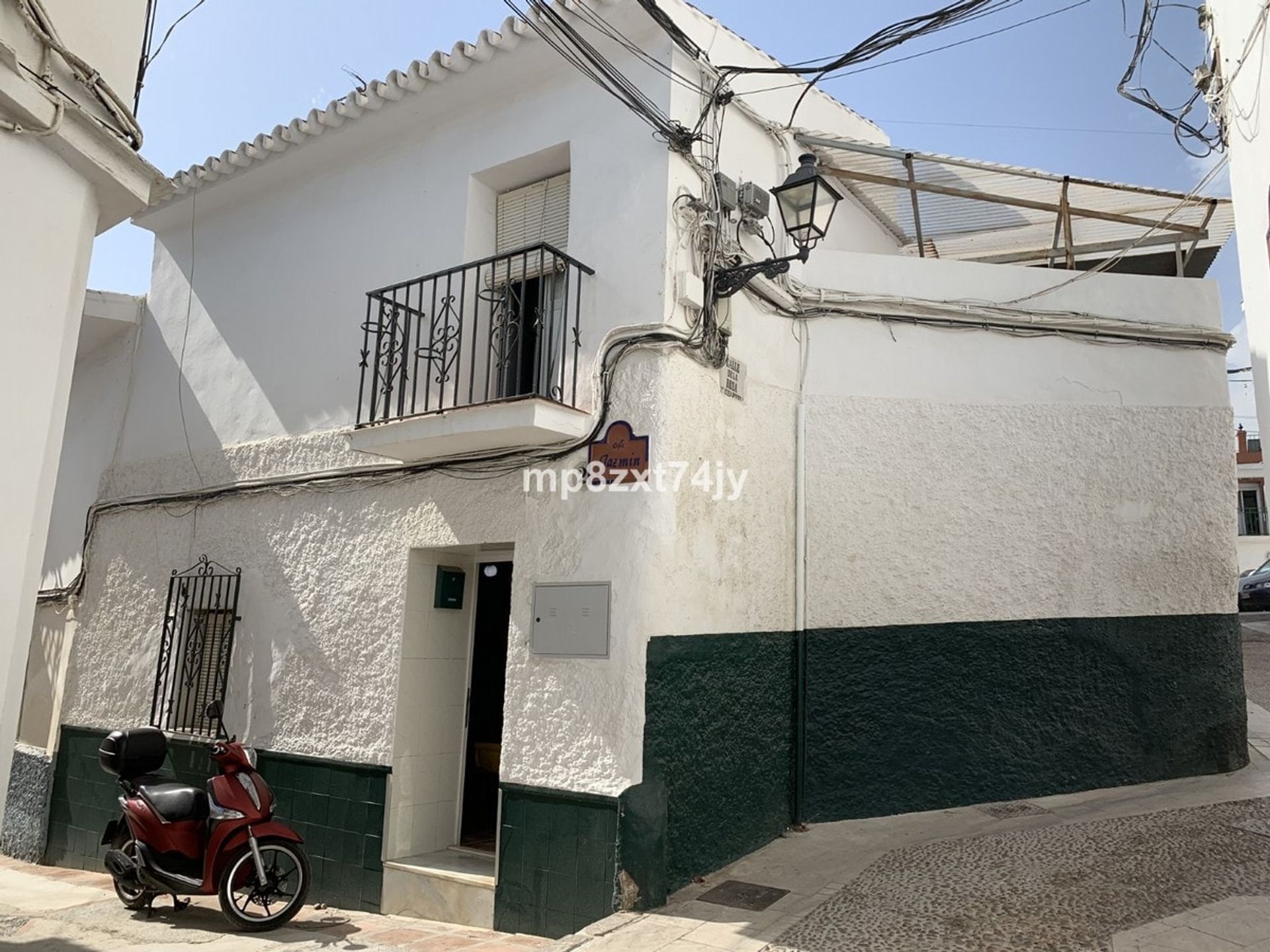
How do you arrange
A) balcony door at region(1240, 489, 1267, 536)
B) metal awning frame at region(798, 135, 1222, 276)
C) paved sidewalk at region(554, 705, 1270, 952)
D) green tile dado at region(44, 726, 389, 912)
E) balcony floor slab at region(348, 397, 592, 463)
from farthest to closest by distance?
balcony door at region(1240, 489, 1267, 536)
metal awning frame at region(798, 135, 1222, 276)
green tile dado at region(44, 726, 389, 912)
balcony floor slab at region(348, 397, 592, 463)
paved sidewalk at region(554, 705, 1270, 952)

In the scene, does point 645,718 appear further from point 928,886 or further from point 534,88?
point 534,88

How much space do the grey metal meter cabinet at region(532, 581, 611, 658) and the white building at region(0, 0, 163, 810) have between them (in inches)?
107

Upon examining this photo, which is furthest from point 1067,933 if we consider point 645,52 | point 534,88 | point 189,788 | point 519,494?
point 534,88

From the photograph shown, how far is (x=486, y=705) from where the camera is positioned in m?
7.13

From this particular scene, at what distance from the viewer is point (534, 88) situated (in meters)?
6.79

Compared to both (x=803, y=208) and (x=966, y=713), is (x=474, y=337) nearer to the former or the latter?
(x=803, y=208)

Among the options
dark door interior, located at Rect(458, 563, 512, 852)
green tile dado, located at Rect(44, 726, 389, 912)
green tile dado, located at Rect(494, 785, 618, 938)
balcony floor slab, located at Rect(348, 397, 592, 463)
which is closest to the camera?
green tile dado, located at Rect(494, 785, 618, 938)

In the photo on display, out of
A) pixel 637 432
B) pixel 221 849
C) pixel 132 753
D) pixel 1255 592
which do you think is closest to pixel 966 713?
pixel 637 432

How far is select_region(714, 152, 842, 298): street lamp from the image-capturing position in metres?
5.65

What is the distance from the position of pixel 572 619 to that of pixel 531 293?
272cm

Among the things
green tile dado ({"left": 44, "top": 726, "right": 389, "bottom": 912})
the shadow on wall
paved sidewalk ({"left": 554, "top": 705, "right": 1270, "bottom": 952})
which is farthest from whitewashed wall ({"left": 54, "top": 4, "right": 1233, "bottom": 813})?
paved sidewalk ({"left": 554, "top": 705, "right": 1270, "bottom": 952})

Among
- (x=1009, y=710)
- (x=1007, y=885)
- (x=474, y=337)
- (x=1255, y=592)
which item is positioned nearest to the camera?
(x=1007, y=885)

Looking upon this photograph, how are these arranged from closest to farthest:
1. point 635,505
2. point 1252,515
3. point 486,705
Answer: point 635,505
point 486,705
point 1252,515

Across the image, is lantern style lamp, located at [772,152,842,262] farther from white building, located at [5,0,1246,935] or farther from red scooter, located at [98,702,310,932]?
red scooter, located at [98,702,310,932]
